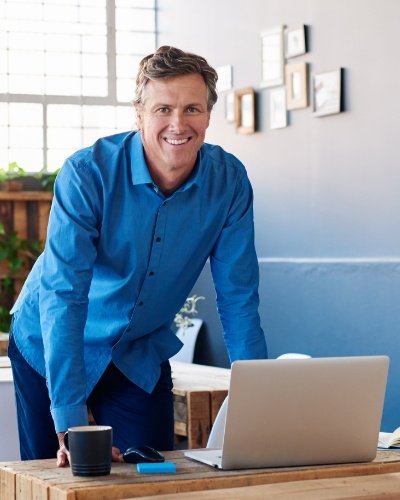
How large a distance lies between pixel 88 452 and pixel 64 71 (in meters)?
6.32

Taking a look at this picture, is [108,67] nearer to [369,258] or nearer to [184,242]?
[369,258]

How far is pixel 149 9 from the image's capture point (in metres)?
8.16

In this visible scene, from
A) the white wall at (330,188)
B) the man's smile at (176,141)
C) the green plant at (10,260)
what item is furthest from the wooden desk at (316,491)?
the green plant at (10,260)

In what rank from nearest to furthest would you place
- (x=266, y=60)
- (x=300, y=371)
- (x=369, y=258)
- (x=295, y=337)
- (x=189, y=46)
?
(x=300, y=371) → (x=369, y=258) → (x=295, y=337) → (x=266, y=60) → (x=189, y=46)

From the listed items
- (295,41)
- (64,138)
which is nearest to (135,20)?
(64,138)

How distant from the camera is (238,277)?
255 cm

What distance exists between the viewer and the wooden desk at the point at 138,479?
1854 millimetres

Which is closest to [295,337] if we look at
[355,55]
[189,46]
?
[355,55]

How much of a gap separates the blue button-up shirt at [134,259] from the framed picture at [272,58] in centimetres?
386

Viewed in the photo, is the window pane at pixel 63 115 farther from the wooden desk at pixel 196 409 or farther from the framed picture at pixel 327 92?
the wooden desk at pixel 196 409

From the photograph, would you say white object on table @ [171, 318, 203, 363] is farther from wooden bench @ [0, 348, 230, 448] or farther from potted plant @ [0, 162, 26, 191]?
wooden bench @ [0, 348, 230, 448]

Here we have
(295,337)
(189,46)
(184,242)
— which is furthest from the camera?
(189,46)

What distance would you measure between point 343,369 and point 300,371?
0.32 feet

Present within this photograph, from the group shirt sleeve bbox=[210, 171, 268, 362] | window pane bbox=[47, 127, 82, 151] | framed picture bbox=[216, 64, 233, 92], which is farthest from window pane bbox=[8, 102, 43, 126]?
shirt sleeve bbox=[210, 171, 268, 362]
